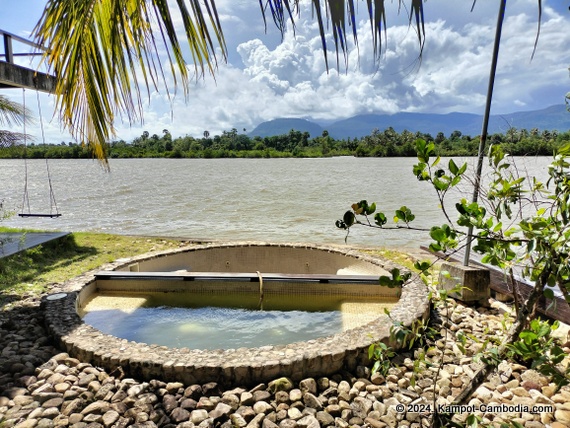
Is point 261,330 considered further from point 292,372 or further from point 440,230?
point 440,230

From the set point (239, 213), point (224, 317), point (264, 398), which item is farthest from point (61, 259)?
point (239, 213)

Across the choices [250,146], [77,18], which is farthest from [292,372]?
[250,146]

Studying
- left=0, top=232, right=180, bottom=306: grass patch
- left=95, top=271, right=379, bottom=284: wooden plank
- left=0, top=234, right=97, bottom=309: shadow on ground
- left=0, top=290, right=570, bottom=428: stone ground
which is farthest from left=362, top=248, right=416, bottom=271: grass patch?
left=0, top=234, right=97, bottom=309: shadow on ground

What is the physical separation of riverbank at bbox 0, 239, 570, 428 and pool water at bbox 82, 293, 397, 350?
1061mm

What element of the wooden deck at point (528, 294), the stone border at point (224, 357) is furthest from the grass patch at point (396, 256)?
the stone border at point (224, 357)

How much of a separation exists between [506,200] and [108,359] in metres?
2.84

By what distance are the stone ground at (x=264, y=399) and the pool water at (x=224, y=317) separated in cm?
107

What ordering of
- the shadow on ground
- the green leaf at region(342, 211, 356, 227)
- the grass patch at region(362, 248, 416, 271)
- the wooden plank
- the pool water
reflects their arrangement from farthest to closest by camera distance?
1. the grass patch at region(362, 248, 416, 271)
2. the shadow on ground
3. the wooden plank
4. the pool water
5. the green leaf at region(342, 211, 356, 227)

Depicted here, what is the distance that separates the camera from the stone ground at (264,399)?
2.46m

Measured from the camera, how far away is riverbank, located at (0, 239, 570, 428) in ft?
8.07

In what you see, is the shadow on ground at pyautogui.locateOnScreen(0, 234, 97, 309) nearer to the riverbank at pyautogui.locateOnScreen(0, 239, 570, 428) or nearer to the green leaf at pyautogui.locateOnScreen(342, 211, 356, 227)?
the riverbank at pyautogui.locateOnScreen(0, 239, 570, 428)

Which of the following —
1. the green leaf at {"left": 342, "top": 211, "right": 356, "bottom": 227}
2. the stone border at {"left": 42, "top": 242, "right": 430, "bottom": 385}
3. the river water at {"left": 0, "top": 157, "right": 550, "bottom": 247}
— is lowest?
the river water at {"left": 0, "top": 157, "right": 550, "bottom": 247}

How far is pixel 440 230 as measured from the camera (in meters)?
1.23

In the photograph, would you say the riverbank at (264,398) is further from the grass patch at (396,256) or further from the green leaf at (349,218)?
the grass patch at (396,256)
